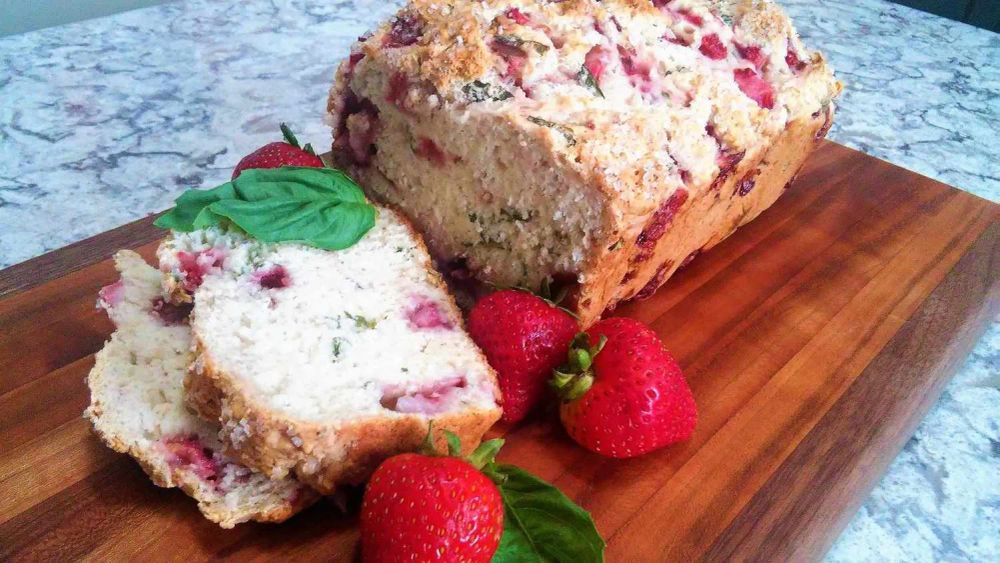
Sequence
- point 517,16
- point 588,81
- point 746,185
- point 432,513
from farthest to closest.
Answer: point 746,185
point 517,16
point 588,81
point 432,513

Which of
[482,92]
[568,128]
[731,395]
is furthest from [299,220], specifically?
[731,395]

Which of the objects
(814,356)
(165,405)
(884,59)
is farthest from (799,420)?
(884,59)

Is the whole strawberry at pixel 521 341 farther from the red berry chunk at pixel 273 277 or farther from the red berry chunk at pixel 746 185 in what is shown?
the red berry chunk at pixel 746 185

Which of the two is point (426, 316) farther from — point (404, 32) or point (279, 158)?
point (404, 32)

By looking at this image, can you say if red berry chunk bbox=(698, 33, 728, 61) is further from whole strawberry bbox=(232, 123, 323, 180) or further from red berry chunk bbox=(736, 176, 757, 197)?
whole strawberry bbox=(232, 123, 323, 180)

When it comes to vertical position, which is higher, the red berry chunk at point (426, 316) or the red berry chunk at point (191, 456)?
the red berry chunk at point (426, 316)

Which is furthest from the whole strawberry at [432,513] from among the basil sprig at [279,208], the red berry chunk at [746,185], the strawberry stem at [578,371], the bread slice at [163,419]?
the red berry chunk at [746,185]

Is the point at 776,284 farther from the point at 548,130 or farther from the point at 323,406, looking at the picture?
the point at 323,406

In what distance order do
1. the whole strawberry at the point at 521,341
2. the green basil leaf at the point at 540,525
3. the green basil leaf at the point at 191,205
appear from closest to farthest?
the green basil leaf at the point at 540,525 → the whole strawberry at the point at 521,341 → the green basil leaf at the point at 191,205
